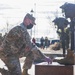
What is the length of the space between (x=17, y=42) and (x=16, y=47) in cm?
9

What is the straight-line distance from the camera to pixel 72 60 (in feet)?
22.6

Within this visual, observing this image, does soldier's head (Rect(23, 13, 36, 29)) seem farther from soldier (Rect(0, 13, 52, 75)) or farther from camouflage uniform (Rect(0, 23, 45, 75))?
camouflage uniform (Rect(0, 23, 45, 75))

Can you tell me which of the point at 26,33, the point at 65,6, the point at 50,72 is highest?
the point at 65,6

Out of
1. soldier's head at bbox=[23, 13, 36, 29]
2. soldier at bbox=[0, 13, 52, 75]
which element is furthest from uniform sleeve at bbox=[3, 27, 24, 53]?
soldier's head at bbox=[23, 13, 36, 29]

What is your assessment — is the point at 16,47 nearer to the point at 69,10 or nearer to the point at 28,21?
the point at 28,21

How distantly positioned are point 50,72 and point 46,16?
23901 millimetres

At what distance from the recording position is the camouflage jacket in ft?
17.3

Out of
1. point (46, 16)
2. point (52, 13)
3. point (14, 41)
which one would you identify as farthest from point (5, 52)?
point (46, 16)

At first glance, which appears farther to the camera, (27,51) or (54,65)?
(54,65)

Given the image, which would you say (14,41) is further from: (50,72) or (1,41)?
(50,72)

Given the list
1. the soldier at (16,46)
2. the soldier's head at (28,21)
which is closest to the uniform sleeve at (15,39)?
the soldier at (16,46)

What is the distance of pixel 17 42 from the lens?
209 inches

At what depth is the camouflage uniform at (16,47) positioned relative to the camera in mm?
5285

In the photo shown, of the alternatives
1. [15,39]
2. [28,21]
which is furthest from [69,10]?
[15,39]
